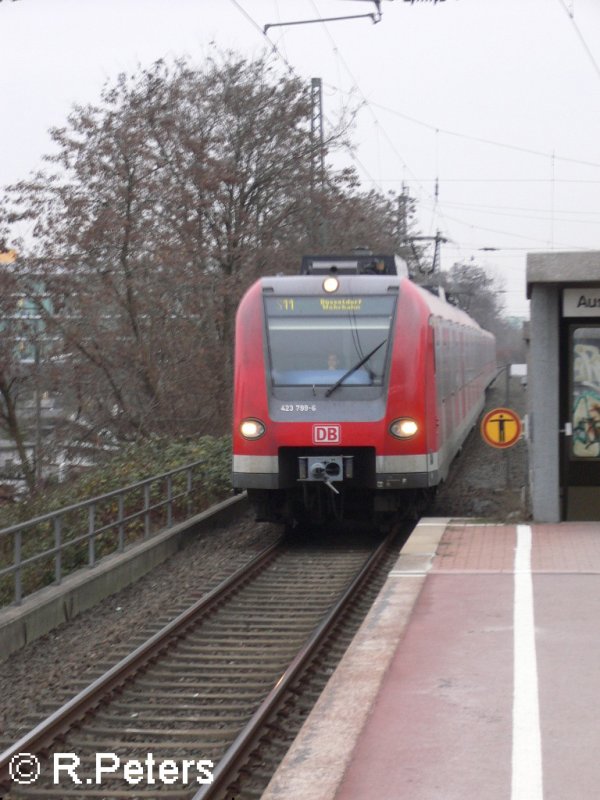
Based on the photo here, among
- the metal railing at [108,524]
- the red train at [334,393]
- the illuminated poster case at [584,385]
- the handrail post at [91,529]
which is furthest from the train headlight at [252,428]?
the illuminated poster case at [584,385]

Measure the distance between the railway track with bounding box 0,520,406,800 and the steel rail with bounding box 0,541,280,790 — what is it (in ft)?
0.03

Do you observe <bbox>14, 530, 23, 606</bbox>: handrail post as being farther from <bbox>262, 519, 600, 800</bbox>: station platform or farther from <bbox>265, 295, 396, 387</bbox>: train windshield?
<bbox>265, 295, 396, 387</bbox>: train windshield

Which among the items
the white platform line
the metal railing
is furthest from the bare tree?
the white platform line

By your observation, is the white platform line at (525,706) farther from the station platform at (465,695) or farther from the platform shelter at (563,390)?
the platform shelter at (563,390)

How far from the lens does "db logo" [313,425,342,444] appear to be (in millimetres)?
13336

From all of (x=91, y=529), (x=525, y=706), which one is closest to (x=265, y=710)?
(x=525, y=706)

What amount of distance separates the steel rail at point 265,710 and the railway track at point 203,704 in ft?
0.04

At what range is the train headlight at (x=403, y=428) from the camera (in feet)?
44.0

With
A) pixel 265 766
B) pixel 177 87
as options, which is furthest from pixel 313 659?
pixel 177 87

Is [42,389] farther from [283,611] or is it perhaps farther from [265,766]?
[265,766]

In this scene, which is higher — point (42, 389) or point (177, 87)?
point (177, 87)

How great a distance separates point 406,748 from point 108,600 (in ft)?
21.2

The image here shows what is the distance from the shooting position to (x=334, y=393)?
1360 cm

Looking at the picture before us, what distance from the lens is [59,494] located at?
758 inches
